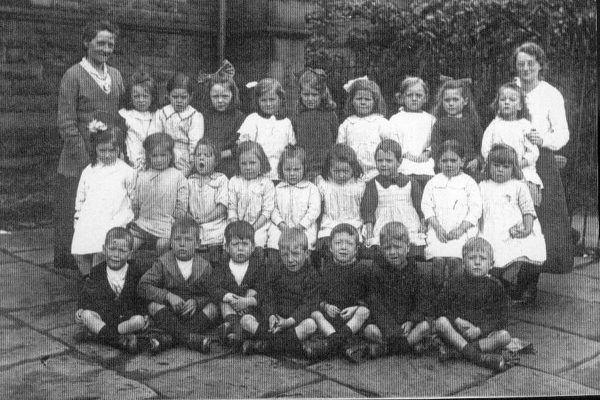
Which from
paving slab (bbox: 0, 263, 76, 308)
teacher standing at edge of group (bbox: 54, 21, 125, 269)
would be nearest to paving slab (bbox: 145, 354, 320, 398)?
paving slab (bbox: 0, 263, 76, 308)

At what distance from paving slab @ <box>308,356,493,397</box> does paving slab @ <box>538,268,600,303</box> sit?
68cm

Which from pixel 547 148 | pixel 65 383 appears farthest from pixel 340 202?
pixel 65 383

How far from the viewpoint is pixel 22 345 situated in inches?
155

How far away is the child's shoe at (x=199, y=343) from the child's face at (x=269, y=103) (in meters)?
1.19

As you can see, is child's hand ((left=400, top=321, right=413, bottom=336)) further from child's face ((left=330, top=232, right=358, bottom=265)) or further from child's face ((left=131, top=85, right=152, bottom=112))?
child's face ((left=131, top=85, right=152, bottom=112))

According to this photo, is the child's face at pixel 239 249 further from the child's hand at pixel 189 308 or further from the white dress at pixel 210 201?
the child's hand at pixel 189 308

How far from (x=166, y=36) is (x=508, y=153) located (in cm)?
187

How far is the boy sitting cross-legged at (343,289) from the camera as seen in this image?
407 cm

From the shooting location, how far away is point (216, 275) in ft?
13.5

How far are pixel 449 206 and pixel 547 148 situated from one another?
64cm

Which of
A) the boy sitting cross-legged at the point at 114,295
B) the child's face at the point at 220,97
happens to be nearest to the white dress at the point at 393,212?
the child's face at the point at 220,97

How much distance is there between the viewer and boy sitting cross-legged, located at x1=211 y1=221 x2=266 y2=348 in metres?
4.08

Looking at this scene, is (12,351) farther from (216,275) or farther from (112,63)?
(112,63)

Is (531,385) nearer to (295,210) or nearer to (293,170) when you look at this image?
(295,210)
